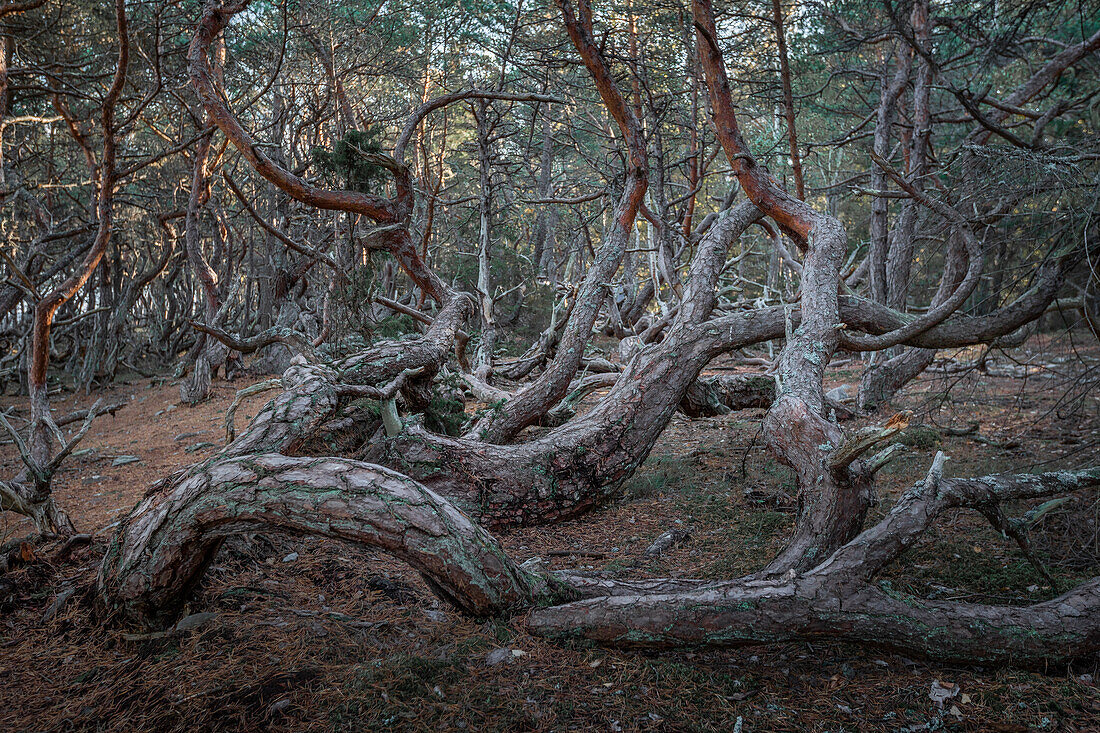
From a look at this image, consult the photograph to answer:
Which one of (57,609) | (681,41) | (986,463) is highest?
(681,41)

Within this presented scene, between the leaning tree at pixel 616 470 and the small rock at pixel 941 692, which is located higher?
A: the leaning tree at pixel 616 470

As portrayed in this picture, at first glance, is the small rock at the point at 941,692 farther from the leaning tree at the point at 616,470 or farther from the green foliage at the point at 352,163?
the green foliage at the point at 352,163

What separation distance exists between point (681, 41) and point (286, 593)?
9823 millimetres

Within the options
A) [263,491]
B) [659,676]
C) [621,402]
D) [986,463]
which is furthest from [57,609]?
[986,463]

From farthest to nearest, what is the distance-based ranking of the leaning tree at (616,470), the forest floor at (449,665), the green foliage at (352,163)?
the green foliage at (352,163)
the leaning tree at (616,470)
the forest floor at (449,665)

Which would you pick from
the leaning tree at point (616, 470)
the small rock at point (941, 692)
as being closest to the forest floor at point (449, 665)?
the small rock at point (941, 692)

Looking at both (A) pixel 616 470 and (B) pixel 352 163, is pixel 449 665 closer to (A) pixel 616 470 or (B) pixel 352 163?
(A) pixel 616 470

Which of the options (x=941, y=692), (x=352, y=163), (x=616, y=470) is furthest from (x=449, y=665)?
(x=352, y=163)

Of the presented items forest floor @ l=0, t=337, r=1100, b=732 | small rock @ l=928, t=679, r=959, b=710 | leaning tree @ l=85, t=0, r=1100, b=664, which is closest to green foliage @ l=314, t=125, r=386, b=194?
leaning tree @ l=85, t=0, r=1100, b=664

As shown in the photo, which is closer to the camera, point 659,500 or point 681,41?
point 659,500

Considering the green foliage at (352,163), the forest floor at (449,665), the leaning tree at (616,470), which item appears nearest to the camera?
the forest floor at (449,665)

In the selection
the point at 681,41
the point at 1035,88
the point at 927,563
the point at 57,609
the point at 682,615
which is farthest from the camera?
the point at 681,41

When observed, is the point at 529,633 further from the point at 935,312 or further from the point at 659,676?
the point at 935,312

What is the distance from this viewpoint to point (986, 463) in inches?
204
